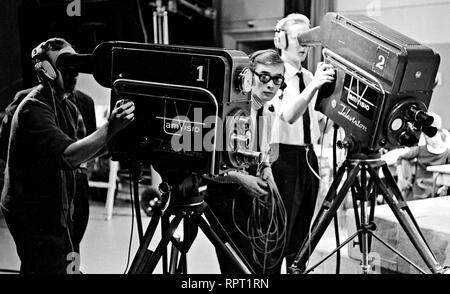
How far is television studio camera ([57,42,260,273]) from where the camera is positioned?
1391mm

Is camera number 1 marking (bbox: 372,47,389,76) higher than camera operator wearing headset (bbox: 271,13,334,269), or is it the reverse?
camera number 1 marking (bbox: 372,47,389,76)

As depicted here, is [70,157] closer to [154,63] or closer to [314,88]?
[154,63]

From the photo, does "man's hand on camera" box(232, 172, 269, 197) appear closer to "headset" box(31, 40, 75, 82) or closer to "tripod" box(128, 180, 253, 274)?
"tripod" box(128, 180, 253, 274)

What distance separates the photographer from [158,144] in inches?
57.0

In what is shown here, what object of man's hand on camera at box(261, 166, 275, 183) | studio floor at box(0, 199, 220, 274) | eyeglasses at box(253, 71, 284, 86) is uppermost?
eyeglasses at box(253, 71, 284, 86)

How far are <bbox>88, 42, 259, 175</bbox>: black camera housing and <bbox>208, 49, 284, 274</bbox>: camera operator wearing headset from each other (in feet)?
0.97

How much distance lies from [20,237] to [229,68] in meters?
0.81

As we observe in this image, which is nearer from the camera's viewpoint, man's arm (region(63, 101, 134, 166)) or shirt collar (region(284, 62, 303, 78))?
man's arm (region(63, 101, 134, 166))

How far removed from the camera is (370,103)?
1650 millimetres

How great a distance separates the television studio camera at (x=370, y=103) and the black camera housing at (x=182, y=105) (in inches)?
16.0

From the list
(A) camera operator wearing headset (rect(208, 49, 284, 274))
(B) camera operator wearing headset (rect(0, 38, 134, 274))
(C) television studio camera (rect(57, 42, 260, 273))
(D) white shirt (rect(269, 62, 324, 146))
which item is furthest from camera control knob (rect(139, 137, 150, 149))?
(D) white shirt (rect(269, 62, 324, 146))

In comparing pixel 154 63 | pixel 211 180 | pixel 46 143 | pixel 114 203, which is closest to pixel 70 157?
pixel 46 143

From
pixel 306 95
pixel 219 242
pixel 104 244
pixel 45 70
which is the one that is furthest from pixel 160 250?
pixel 306 95

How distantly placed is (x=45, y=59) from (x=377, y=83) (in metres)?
0.97
